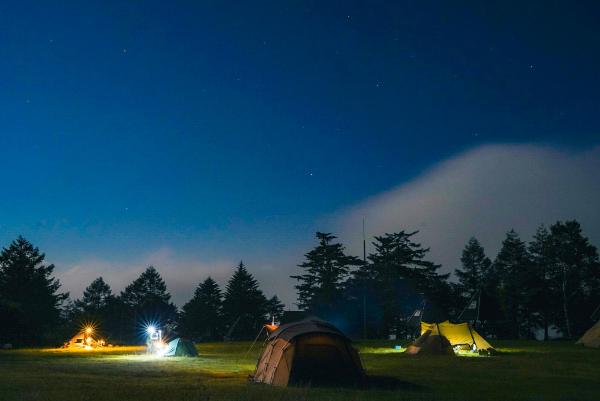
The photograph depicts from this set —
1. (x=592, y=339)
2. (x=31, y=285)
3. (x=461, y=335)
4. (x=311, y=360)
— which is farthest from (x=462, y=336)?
(x=31, y=285)

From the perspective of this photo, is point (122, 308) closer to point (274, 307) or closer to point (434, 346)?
point (274, 307)

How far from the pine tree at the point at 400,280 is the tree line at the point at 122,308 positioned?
19429mm

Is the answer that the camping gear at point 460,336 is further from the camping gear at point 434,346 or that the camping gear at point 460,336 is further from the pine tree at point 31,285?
the pine tree at point 31,285

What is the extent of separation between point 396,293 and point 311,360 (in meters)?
55.8

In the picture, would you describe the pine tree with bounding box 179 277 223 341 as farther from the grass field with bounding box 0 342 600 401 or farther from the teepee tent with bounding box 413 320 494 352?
the grass field with bounding box 0 342 600 401

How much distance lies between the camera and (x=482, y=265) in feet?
266

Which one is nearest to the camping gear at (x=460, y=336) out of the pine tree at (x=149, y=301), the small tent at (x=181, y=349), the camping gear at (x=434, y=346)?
the camping gear at (x=434, y=346)

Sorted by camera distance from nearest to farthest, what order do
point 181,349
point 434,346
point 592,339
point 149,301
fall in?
point 181,349 → point 434,346 → point 592,339 → point 149,301

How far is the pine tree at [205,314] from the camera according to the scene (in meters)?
86.4

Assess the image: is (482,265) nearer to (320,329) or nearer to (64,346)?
A: (64,346)

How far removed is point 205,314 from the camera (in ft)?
285

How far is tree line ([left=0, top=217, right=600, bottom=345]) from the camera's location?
66.5 m

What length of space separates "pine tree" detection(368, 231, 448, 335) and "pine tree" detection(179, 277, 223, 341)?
2655 centimetres

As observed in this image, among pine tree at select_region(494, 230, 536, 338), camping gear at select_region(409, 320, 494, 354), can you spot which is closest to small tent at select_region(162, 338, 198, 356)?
camping gear at select_region(409, 320, 494, 354)
